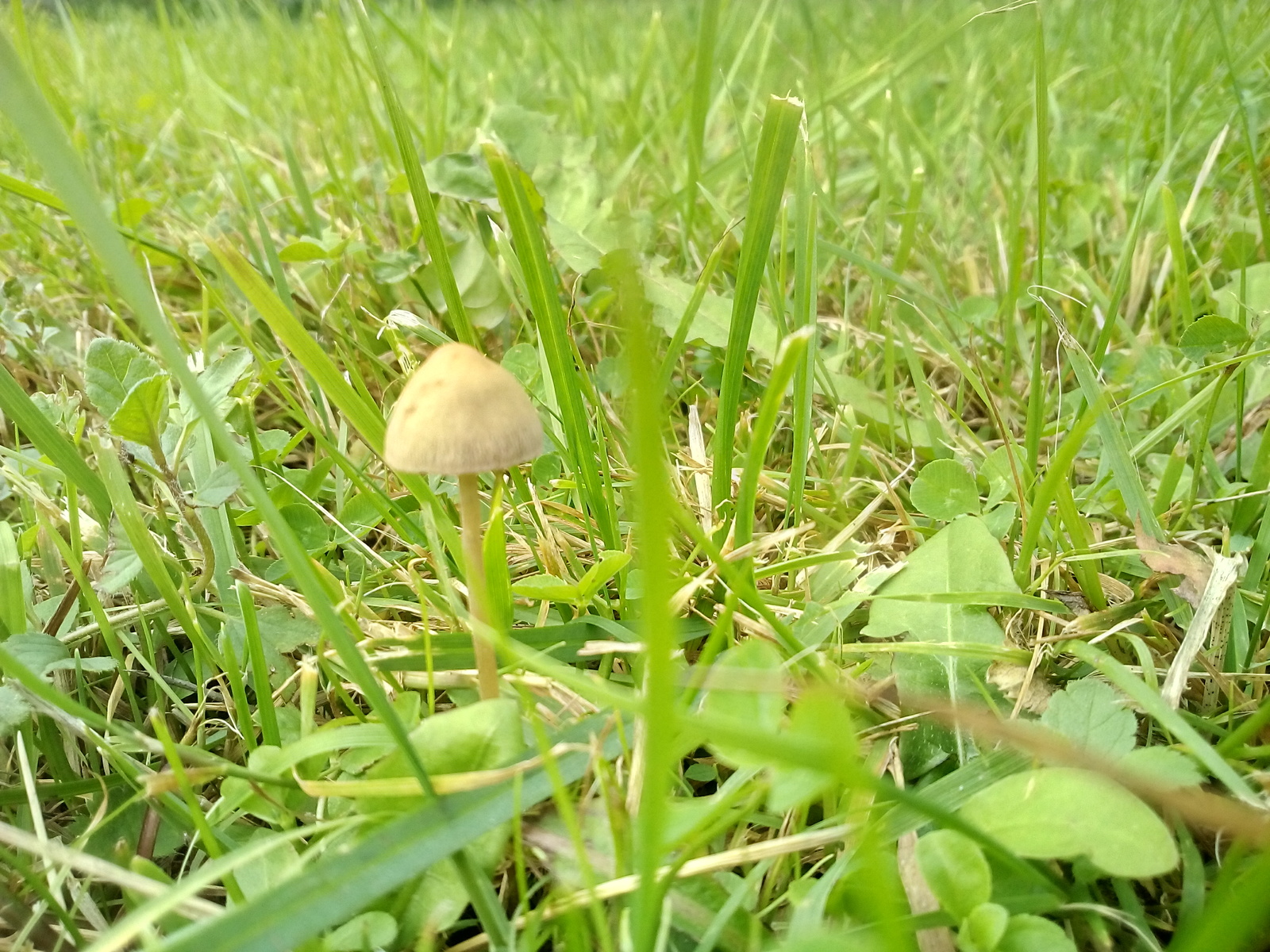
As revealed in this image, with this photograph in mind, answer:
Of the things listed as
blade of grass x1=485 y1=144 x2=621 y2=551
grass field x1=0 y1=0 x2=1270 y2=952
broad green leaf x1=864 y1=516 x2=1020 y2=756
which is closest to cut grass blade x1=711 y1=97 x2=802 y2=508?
grass field x1=0 y1=0 x2=1270 y2=952

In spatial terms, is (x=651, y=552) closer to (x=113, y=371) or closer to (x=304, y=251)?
(x=113, y=371)

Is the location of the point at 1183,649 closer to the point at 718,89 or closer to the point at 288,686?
the point at 288,686

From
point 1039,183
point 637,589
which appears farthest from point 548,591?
point 1039,183

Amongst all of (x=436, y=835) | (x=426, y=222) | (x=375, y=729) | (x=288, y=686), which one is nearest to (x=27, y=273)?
(x=426, y=222)

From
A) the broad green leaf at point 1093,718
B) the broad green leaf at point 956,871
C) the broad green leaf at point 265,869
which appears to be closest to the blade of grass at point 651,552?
the broad green leaf at point 956,871

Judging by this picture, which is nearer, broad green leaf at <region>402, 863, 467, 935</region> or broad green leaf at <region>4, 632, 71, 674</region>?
broad green leaf at <region>402, 863, 467, 935</region>

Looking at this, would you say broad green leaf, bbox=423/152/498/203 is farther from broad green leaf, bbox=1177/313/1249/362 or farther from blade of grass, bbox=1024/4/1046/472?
broad green leaf, bbox=1177/313/1249/362

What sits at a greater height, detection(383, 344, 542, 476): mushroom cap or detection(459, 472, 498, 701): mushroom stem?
detection(383, 344, 542, 476): mushroom cap
